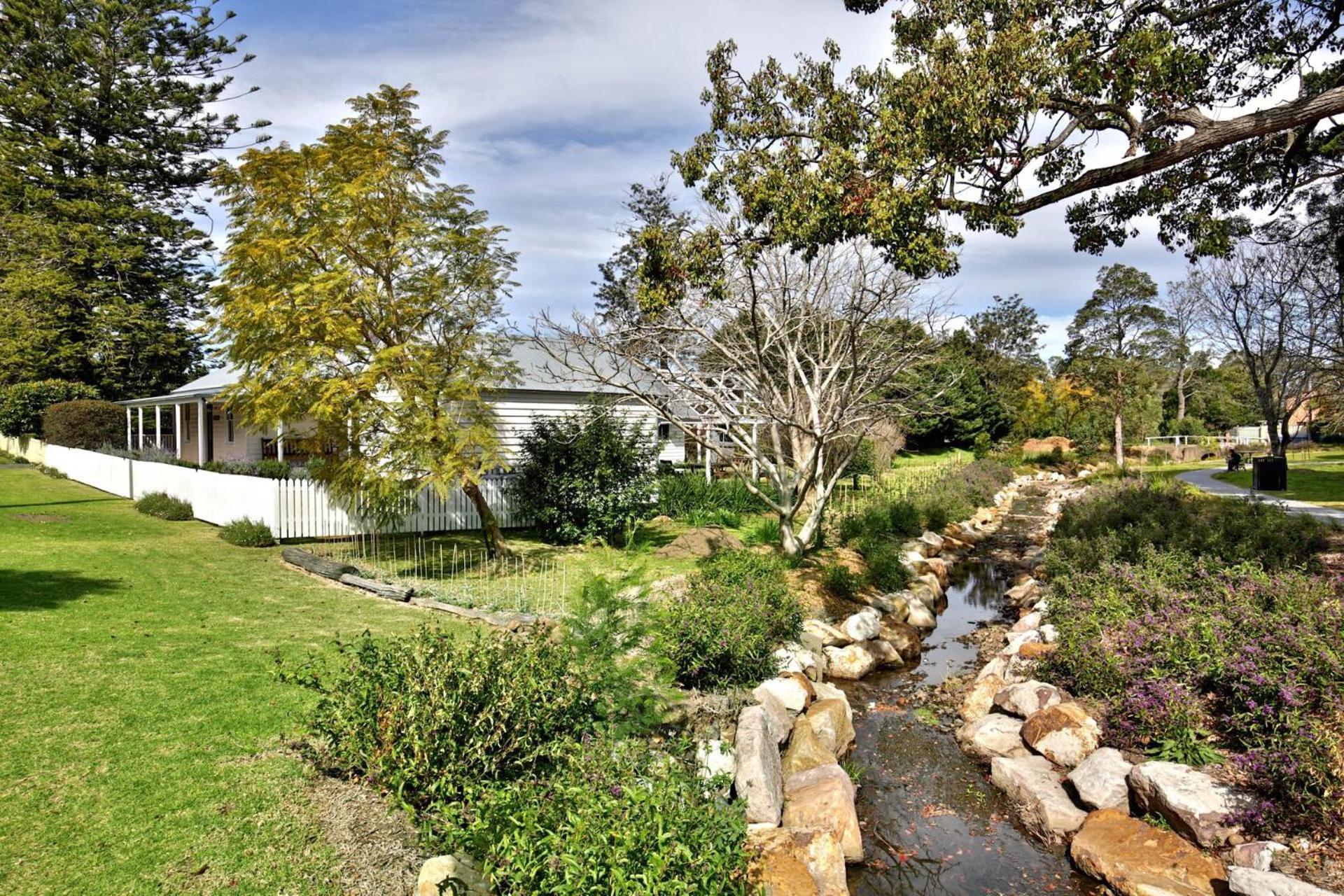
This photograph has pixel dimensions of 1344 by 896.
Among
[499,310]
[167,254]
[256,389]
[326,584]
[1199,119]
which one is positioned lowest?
[326,584]

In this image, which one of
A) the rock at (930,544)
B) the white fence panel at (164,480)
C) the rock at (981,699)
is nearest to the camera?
the rock at (981,699)

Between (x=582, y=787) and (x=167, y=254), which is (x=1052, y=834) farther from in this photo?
(x=167, y=254)

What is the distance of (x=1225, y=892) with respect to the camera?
14.3 feet

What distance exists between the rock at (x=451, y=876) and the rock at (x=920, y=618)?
8208 mm

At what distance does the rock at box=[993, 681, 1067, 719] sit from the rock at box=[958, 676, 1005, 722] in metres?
0.15

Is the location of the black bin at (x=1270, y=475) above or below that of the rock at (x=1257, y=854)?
above

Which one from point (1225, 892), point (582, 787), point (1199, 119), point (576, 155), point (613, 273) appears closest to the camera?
point (582, 787)

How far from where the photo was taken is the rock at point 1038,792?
5332 mm

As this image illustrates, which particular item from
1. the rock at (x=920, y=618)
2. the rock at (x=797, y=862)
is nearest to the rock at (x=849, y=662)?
the rock at (x=920, y=618)

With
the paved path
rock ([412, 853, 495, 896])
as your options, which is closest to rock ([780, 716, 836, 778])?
rock ([412, 853, 495, 896])

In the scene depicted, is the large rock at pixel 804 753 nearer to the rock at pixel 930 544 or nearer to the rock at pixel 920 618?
the rock at pixel 920 618

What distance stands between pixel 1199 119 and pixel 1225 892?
765 centimetres

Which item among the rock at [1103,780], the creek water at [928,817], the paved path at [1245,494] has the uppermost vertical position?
the paved path at [1245,494]

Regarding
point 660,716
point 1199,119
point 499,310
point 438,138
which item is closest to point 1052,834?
point 660,716
